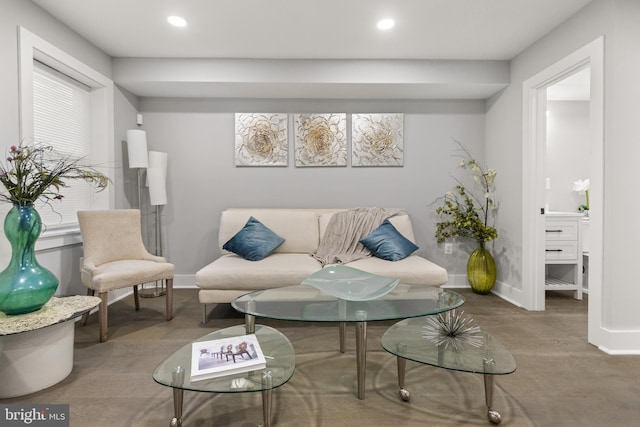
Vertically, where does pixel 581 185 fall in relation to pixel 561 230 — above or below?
above

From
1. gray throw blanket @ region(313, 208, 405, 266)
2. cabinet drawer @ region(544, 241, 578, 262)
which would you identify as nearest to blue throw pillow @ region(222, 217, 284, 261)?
gray throw blanket @ region(313, 208, 405, 266)

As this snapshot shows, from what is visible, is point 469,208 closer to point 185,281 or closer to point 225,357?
point 225,357

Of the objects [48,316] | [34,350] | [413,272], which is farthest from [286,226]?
[34,350]

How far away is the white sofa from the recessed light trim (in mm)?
1760

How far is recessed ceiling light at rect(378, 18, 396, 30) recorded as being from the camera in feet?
8.83

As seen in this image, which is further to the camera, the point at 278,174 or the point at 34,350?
the point at 278,174

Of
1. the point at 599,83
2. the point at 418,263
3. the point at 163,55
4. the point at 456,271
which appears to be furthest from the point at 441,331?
the point at 163,55

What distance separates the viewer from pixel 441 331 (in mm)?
1868

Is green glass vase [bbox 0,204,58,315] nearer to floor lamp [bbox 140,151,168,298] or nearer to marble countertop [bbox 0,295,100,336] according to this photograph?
marble countertop [bbox 0,295,100,336]

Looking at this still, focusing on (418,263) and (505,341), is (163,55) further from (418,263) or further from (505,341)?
(505,341)

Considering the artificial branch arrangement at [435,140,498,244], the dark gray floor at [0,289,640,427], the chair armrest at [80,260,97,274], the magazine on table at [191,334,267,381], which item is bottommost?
the dark gray floor at [0,289,640,427]

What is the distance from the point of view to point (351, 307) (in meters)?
1.82

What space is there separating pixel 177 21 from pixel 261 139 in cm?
142

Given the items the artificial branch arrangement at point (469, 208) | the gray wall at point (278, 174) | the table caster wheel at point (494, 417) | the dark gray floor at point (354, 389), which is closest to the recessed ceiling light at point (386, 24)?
the gray wall at point (278, 174)
